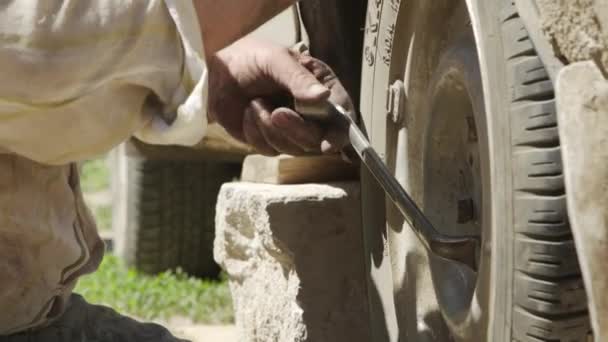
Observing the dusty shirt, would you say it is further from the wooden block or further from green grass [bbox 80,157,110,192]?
green grass [bbox 80,157,110,192]

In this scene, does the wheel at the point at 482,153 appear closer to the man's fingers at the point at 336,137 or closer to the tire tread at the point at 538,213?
the tire tread at the point at 538,213

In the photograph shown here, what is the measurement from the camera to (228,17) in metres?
1.96

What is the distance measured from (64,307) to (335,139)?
0.58 meters

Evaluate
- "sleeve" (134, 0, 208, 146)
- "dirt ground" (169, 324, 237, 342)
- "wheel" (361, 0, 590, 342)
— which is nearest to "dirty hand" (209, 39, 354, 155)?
"wheel" (361, 0, 590, 342)

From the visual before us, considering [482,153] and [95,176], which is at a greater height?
[95,176]

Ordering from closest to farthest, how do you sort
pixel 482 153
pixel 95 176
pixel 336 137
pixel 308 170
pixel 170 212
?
pixel 482 153
pixel 336 137
pixel 308 170
pixel 170 212
pixel 95 176

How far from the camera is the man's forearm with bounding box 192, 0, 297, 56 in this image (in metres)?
1.92

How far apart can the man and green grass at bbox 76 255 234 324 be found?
2224 mm

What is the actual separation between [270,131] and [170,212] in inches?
109

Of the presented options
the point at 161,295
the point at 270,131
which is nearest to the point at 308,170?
the point at 270,131

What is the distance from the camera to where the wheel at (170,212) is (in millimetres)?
5031

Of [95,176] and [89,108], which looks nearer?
[89,108]

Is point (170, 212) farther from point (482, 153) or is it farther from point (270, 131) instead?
point (482, 153)

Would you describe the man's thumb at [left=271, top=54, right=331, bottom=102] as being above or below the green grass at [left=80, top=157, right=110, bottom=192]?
below
